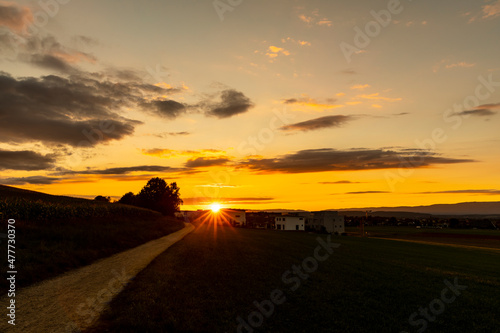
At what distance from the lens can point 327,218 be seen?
12650cm

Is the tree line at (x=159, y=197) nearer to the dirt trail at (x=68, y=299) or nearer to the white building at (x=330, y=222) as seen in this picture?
the white building at (x=330, y=222)

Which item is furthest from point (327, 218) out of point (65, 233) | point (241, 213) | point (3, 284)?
point (3, 284)

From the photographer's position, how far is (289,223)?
454 ft

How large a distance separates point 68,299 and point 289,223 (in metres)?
130

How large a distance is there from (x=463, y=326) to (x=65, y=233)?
27.4 m

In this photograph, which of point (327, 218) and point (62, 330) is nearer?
point (62, 330)

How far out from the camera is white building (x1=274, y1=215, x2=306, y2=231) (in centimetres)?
13812

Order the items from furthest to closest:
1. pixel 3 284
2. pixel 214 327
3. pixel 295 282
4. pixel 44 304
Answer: pixel 295 282
pixel 3 284
pixel 44 304
pixel 214 327

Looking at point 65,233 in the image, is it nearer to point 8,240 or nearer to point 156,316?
point 8,240

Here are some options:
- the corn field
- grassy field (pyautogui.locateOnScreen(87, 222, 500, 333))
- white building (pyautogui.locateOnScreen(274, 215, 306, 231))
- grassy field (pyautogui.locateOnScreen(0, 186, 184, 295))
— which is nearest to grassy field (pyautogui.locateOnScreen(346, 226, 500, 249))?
white building (pyautogui.locateOnScreen(274, 215, 306, 231))

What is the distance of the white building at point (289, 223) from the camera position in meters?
138

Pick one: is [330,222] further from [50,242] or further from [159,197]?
[50,242]

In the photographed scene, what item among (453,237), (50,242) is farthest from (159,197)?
(50,242)

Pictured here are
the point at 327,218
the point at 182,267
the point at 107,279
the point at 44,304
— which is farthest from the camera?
the point at 327,218
